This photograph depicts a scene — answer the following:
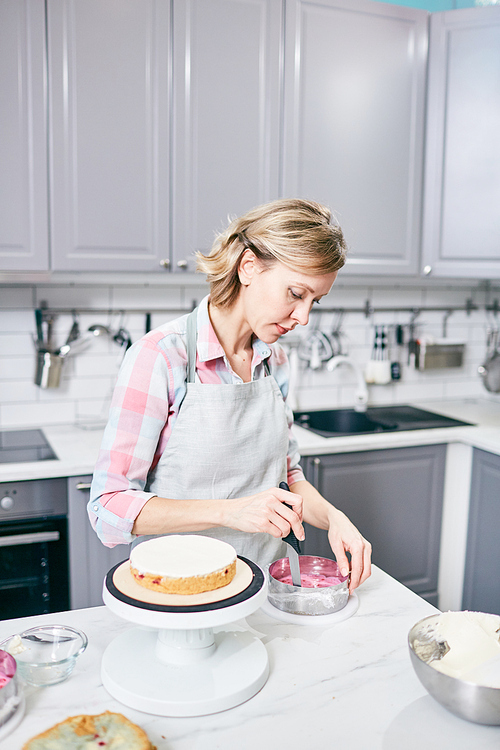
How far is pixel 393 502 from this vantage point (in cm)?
250

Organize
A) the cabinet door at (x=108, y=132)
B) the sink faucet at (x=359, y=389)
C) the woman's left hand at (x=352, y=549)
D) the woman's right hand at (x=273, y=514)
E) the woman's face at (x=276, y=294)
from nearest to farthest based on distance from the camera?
1. the woman's right hand at (x=273, y=514)
2. the woman's left hand at (x=352, y=549)
3. the woman's face at (x=276, y=294)
4. the cabinet door at (x=108, y=132)
5. the sink faucet at (x=359, y=389)

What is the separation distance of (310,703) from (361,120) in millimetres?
2116

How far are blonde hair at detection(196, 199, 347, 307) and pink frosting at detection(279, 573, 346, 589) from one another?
557mm

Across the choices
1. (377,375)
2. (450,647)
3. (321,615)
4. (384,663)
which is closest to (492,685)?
(450,647)

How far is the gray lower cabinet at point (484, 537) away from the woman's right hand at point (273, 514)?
1577 mm

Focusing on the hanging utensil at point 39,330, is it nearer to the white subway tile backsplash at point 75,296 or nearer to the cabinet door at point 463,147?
the white subway tile backsplash at point 75,296

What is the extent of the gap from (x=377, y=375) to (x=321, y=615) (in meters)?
1.87

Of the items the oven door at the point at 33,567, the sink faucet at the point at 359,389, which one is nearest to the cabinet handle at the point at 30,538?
the oven door at the point at 33,567

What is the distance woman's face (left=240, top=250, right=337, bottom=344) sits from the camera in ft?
4.18

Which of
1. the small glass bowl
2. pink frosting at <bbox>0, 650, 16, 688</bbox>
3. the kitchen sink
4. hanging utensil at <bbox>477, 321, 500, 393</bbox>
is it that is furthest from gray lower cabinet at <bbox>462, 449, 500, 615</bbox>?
pink frosting at <bbox>0, 650, 16, 688</bbox>

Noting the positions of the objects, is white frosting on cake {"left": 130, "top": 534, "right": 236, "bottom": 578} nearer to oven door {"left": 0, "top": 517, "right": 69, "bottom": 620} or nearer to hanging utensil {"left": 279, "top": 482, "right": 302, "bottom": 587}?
hanging utensil {"left": 279, "top": 482, "right": 302, "bottom": 587}

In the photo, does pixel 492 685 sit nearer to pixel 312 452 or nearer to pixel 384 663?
pixel 384 663

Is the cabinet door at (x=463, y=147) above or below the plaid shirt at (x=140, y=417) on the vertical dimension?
above

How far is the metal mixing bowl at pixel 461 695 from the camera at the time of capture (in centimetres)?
81
